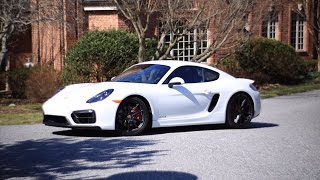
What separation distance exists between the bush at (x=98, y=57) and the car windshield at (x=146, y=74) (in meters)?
6.67

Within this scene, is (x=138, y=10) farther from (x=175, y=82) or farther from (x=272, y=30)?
(x=272, y=30)

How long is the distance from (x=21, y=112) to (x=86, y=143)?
5321 millimetres

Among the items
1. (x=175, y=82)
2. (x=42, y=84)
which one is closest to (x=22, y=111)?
(x=42, y=84)

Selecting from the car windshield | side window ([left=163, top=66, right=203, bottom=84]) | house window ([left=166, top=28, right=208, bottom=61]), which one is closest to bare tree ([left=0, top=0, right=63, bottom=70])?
the car windshield

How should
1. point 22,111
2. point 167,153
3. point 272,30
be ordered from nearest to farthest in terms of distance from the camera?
point 167,153
point 22,111
point 272,30

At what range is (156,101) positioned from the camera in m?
9.52

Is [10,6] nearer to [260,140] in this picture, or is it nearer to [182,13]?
[182,13]

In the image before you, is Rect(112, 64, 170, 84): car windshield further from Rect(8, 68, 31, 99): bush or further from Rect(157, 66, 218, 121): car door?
Rect(8, 68, 31, 99): bush

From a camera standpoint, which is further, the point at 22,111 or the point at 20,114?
the point at 22,111

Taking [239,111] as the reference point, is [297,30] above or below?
above

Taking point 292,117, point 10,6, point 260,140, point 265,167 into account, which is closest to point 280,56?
point 292,117

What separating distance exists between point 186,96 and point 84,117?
2.01 metres

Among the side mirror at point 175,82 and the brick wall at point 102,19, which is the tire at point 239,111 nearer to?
the side mirror at point 175,82

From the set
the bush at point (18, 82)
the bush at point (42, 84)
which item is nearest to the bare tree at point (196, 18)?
the bush at point (42, 84)
